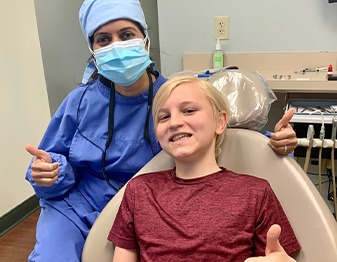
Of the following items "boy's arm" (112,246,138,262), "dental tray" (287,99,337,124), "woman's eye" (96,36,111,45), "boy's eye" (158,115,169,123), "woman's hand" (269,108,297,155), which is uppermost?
"woman's eye" (96,36,111,45)

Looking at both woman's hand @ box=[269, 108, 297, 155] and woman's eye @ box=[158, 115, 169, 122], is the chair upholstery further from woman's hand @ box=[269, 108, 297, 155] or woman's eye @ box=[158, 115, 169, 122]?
woman's eye @ box=[158, 115, 169, 122]

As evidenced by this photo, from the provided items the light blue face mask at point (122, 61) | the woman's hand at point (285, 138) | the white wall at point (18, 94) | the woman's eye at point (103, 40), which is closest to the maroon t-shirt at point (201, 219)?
the woman's hand at point (285, 138)

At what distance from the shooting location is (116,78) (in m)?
1.31

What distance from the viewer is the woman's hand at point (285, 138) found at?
1.10 m

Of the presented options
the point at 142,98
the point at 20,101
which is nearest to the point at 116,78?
the point at 142,98

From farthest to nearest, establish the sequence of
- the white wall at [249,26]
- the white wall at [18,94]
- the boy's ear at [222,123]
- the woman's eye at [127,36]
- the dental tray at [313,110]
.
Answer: the white wall at [18,94] → the white wall at [249,26] → the dental tray at [313,110] → the woman's eye at [127,36] → the boy's ear at [222,123]

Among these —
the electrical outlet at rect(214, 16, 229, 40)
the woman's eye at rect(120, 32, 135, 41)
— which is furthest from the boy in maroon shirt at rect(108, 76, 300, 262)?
the electrical outlet at rect(214, 16, 229, 40)

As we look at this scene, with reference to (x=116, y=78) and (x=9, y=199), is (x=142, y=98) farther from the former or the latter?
(x=9, y=199)

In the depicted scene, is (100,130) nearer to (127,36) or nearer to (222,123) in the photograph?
(127,36)

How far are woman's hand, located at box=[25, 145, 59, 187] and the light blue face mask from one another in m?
0.35

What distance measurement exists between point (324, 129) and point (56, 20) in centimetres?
196

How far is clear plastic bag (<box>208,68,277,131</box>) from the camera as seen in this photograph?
4.15ft

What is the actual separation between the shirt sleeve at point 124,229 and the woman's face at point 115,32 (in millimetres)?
572

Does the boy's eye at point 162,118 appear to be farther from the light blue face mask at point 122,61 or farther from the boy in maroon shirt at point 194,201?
the light blue face mask at point 122,61
